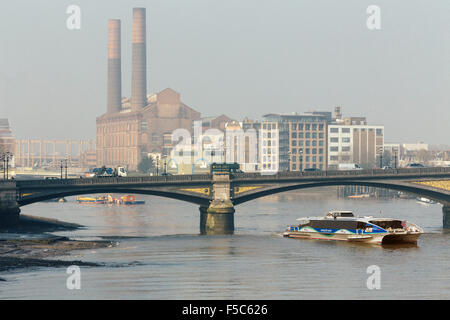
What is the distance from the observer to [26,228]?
395 ft

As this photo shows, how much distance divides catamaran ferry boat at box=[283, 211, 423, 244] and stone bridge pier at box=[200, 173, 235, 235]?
12.5 m

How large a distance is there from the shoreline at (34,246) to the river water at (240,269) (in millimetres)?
2266

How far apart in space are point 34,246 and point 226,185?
35444mm

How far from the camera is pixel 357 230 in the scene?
105438 mm

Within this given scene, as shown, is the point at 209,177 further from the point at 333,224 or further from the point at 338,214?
the point at 333,224

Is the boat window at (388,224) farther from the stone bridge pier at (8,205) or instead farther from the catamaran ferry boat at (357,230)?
the stone bridge pier at (8,205)

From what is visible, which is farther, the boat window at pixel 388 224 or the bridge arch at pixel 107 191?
the bridge arch at pixel 107 191

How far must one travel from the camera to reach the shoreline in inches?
3221

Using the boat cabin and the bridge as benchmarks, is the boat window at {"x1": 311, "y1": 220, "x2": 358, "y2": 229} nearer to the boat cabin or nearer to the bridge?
the boat cabin

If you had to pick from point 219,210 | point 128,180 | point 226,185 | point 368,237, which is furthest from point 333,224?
point 128,180

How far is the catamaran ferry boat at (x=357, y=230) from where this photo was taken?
10231 centimetres

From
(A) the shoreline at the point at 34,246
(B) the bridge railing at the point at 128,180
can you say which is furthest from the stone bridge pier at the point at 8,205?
(B) the bridge railing at the point at 128,180

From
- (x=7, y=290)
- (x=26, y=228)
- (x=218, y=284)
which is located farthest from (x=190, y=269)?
(x=26, y=228)
